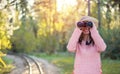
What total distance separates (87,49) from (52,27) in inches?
2930

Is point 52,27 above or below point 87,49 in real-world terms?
below

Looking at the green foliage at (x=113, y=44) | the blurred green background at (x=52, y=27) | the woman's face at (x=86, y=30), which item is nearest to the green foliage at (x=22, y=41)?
the blurred green background at (x=52, y=27)

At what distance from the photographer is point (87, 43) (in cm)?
559

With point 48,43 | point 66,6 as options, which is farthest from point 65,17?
point 48,43

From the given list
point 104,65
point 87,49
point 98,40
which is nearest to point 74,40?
point 87,49

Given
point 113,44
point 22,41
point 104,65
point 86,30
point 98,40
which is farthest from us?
point 22,41

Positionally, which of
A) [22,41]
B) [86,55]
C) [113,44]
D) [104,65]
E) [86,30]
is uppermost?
[86,30]

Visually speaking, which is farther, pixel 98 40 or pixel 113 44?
pixel 113 44

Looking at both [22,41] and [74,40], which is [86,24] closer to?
[74,40]

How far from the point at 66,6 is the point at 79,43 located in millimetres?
80942

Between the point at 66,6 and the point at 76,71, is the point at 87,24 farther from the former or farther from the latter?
the point at 66,6

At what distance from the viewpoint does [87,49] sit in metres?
5.57

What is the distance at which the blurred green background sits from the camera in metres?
25.9

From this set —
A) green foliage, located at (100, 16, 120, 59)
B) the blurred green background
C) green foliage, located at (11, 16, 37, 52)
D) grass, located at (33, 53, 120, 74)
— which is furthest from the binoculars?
green foliage, located at (11, 16, 37, 52)
